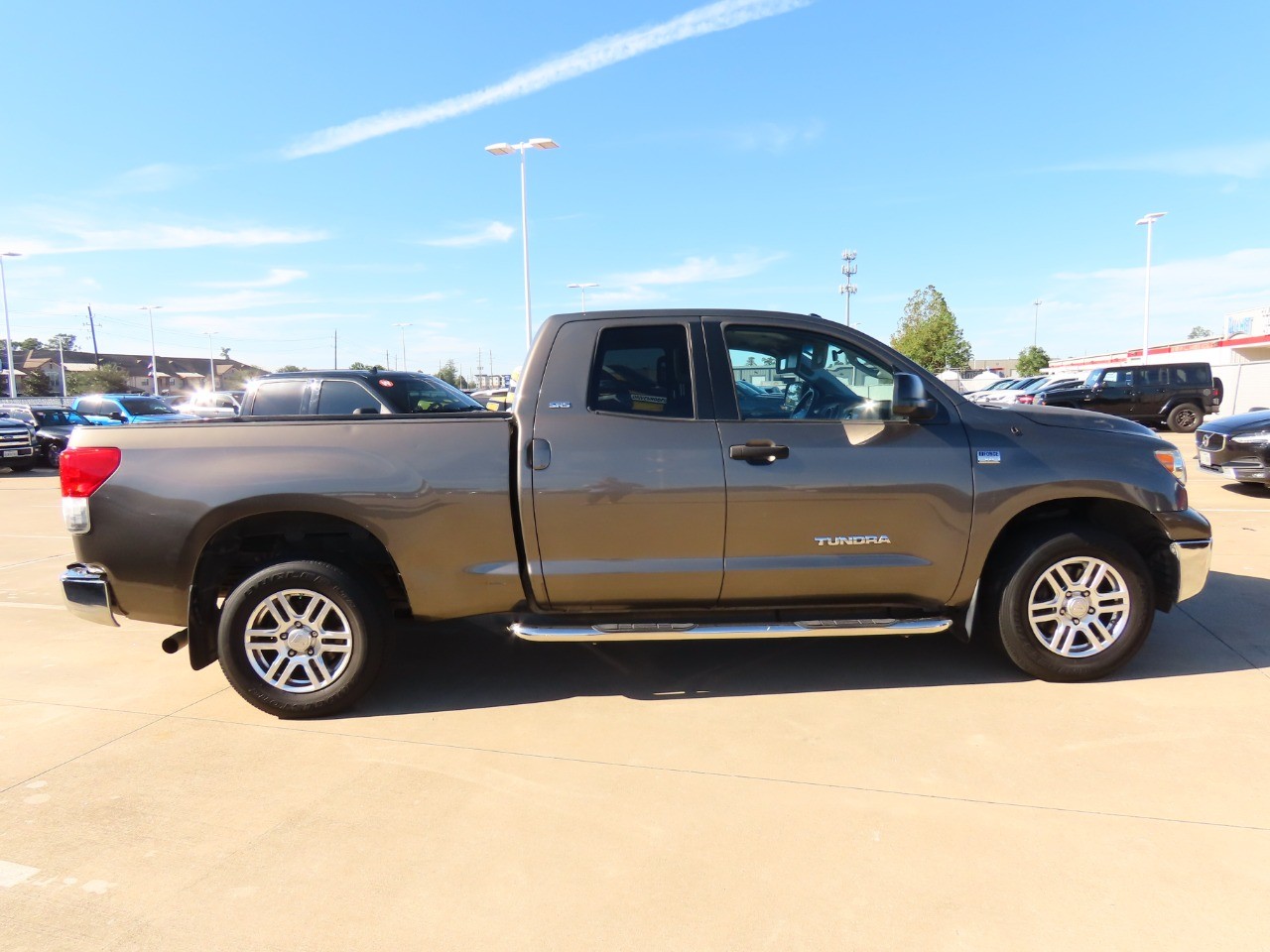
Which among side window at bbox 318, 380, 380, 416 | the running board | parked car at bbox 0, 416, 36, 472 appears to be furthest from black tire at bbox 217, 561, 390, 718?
parked car at bbox 0, 416, 36, 472

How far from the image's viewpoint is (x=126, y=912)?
2.47 metres

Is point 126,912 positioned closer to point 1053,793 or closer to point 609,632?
point 609,632

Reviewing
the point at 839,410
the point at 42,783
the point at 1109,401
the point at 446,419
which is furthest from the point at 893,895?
the point at 1109,401

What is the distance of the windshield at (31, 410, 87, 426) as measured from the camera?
688 inches

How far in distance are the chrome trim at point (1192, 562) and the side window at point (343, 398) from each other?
8.03 metres

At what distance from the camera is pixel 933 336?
5100cm

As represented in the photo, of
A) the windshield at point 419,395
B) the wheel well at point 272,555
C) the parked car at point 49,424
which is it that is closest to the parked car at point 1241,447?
the windshield at point 419,395

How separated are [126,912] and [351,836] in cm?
68

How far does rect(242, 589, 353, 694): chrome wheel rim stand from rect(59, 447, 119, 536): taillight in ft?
3.02

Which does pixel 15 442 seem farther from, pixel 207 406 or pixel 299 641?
pixel 299 641

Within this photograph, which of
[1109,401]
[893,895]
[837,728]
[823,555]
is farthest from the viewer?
[1109,401]

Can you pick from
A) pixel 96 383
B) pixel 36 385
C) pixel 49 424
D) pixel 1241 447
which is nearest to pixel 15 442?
pixel 49 424

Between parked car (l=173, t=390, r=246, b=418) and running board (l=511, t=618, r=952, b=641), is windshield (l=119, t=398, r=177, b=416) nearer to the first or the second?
parked car (l=173, t=390, r=246, b=418)

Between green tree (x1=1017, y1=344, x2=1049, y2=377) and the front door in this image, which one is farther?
green tree (x1=1017, y1=344, x2=1049, y2=377)
